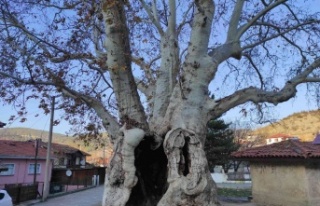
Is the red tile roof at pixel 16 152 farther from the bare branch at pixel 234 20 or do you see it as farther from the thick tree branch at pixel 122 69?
the bare branch at pixel 234 20

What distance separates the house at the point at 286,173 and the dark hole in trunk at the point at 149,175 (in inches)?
361

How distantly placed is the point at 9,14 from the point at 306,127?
70828 mm

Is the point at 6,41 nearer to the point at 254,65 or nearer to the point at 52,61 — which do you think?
the point at 52,61

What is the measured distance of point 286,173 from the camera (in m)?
14.8

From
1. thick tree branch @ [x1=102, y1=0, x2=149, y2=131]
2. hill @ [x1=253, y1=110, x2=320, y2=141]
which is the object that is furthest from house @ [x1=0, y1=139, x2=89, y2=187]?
hill @ [x1=253, y1=110, x2=320, y2=141]

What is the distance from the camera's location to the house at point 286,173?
547 inches

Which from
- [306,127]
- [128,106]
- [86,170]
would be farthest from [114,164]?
[306,127]

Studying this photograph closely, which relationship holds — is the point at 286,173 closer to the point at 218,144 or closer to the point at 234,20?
the point at 234,20

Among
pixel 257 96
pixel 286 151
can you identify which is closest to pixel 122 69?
pixel 257 96

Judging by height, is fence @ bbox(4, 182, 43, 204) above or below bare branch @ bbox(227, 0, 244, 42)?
below

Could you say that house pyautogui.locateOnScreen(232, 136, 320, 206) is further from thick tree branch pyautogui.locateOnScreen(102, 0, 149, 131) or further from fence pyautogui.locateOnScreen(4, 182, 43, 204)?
fence pyautogui.locateOnScreen(4, 182, 43, 204)

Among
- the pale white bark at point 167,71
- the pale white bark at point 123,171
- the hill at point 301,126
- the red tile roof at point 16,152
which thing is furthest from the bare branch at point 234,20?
the hill at point 301,126

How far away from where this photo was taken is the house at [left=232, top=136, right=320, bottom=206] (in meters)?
13.9

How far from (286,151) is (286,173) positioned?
963 mm
